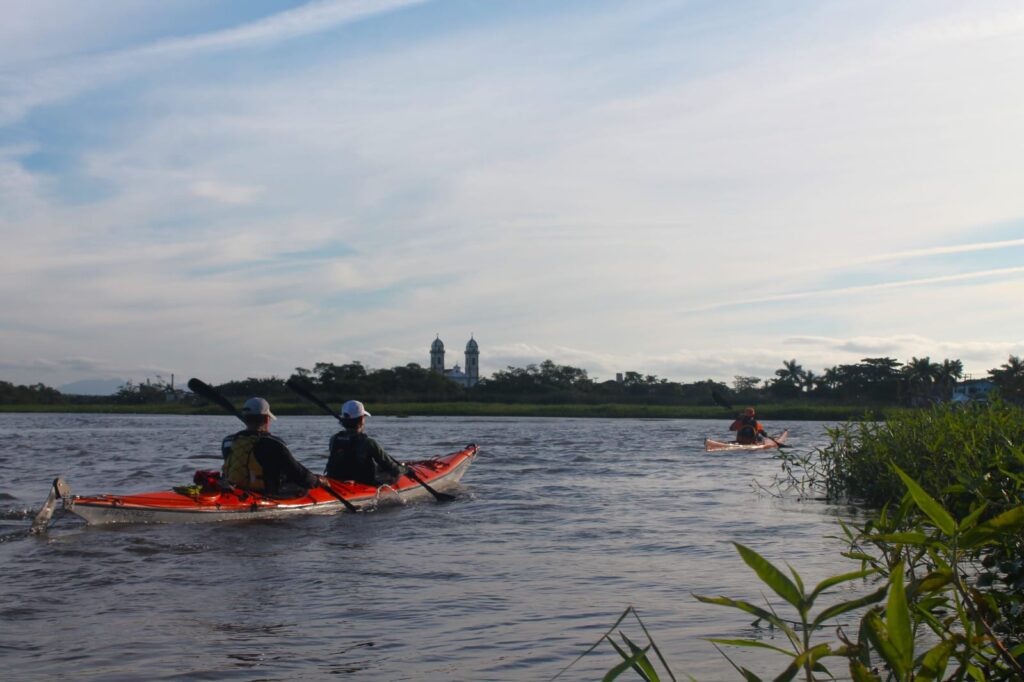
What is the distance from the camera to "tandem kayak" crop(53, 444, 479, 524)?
32.1 ft

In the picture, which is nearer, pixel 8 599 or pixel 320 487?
pixel 8 599

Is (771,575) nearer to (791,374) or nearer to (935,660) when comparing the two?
(935,660)

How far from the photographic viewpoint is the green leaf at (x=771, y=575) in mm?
1624

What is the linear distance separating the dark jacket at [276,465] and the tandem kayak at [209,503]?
0.16m

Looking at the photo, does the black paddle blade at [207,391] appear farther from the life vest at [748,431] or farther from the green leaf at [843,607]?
the life vest at [748,431]

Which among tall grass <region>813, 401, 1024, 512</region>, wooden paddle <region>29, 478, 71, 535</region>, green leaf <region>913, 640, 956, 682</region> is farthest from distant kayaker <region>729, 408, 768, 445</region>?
green leaf <region>913, 640, 956, 682</region>

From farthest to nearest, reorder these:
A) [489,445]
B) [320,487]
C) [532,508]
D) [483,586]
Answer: [489,445]
[532,508]
[320,487]
[483,586]

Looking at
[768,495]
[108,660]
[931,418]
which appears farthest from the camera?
[768,495]

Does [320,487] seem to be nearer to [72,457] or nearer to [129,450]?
[72,457]

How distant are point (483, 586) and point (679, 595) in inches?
58.0

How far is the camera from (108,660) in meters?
5.13

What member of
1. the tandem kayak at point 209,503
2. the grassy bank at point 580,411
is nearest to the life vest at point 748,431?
the tandem kayak at point 209,503

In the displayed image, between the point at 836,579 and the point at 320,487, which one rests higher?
the point at 836,579

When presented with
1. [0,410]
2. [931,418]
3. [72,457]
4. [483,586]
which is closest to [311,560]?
[483,586]
